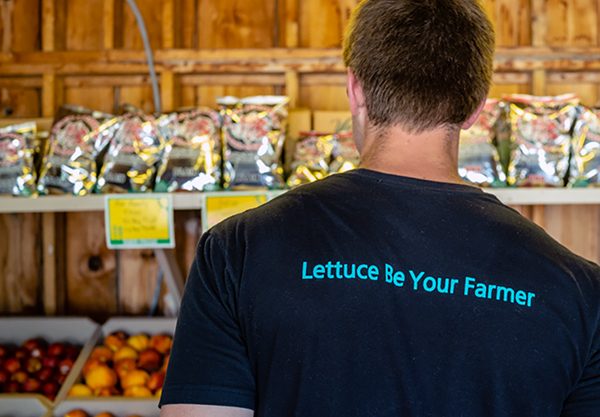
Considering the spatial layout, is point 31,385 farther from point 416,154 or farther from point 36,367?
point 416,154

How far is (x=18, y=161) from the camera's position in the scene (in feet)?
5.31

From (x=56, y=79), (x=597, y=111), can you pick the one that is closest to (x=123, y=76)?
(x=56, y=79)

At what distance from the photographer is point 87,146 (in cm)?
162

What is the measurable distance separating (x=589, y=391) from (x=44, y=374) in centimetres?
163

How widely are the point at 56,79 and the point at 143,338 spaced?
3.47 feet

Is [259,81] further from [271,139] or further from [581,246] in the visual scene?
[581,246]

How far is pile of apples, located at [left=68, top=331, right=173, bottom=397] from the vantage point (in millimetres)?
1548

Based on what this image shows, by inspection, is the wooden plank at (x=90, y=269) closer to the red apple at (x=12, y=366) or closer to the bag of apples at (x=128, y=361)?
the bag of apples at (x=128, y=361)

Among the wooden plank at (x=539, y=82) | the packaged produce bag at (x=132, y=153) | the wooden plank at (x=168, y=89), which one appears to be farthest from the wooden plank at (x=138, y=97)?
the wooden plank at (x=539, y=82)

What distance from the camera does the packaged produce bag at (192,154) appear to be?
1.55m

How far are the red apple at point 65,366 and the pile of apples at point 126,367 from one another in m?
0.07

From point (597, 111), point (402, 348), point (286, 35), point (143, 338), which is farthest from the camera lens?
point (286, 35)

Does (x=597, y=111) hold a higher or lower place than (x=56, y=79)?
lower

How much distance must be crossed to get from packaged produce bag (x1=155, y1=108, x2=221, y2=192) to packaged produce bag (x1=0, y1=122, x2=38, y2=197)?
1.40 feet
